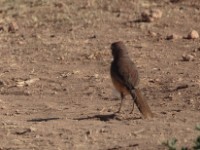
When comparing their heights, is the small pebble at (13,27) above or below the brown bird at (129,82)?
below

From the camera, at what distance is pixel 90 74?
12.2 m

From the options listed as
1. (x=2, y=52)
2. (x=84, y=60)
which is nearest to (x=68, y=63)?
(x=84, y=60)

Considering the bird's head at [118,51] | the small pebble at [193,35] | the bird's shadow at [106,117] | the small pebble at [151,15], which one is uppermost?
the bird's head at [118,51]

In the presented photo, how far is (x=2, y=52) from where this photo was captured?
13773 mm

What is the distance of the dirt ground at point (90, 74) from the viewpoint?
8984 mm

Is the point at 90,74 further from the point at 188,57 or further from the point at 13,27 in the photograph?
the point at 13,27

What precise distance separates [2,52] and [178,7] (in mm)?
3932

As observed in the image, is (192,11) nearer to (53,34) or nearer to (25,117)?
(53,34)

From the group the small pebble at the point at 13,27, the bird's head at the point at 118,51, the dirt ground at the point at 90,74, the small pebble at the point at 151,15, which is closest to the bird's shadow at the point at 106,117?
the dirt ground at the point at 90,74

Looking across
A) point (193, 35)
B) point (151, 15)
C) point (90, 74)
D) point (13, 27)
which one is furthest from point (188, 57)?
point (13, 27)

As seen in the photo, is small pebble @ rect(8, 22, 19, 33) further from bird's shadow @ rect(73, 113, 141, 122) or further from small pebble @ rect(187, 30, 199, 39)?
bird's shadow @ rect(73, 113, 141, 122)

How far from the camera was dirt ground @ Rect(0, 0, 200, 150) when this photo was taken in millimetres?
8984

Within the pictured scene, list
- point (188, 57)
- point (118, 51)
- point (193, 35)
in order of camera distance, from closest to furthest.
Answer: point (118, 51)
point (188, 57)
point (193, 35)

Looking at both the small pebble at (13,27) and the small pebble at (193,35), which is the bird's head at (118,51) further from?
the small pebble at (13,27)
